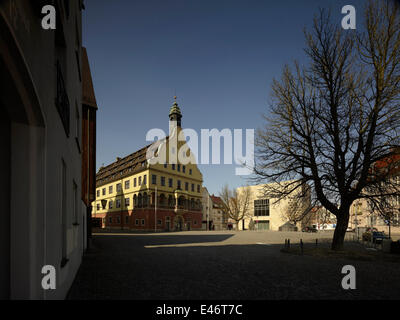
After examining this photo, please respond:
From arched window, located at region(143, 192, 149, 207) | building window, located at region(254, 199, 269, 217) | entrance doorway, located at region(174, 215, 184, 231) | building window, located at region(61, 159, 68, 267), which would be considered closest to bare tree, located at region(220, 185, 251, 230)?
building window, located at region(254, 199, 269, 217)

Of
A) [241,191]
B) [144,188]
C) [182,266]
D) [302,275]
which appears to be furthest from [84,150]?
[241,191]

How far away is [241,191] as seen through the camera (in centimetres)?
7094

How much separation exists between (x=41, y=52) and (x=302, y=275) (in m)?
9.57

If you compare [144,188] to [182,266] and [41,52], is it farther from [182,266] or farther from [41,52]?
[41,52]

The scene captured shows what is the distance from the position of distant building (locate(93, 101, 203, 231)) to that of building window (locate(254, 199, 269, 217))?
2604 cm

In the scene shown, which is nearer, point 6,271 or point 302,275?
point 6,271

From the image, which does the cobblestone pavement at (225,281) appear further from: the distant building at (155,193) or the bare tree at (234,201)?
the bare tree at (234,201)

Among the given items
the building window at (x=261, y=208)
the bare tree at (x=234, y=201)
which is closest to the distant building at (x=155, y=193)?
the bare tree at (x=234, y=201)

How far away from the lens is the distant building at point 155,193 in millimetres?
46812

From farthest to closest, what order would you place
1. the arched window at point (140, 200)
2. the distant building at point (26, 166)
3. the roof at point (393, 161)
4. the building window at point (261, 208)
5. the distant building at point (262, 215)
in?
the building window at point (261, 208)
the distant building at point (262, 215)
the arched window at point (140, 200)
the roof at point (393, 161)
the distant building at point (26, 166)

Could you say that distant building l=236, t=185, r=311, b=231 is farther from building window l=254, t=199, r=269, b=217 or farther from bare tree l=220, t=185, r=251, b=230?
bare tree l=220, t=185, r=251, b=230

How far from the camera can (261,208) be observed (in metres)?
77.3

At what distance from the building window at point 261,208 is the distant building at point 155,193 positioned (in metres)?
26.0

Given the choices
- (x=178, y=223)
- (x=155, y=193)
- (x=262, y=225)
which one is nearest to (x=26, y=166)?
(x=155, y=193)
